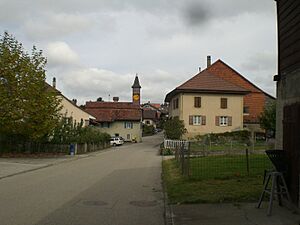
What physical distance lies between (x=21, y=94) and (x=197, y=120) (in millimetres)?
30752

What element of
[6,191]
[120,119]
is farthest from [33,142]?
[120,119]

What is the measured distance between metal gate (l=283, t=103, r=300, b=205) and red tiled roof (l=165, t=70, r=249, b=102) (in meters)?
47.3

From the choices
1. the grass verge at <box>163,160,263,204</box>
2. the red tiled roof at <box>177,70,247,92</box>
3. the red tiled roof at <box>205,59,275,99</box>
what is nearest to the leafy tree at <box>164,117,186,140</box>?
the red tiled roof at <box>177,70,247,92</box>

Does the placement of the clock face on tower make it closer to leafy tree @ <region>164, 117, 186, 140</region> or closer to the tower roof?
the tower roof

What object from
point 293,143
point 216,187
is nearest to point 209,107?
point 216,187

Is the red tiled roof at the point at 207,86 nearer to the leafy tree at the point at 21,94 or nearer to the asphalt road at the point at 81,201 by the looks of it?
the leafy tree at the point at 21,94

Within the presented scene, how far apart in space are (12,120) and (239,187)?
2223cm

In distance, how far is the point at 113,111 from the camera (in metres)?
81.2

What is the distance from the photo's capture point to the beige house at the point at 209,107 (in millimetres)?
57875

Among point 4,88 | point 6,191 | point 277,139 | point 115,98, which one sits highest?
point 115,98

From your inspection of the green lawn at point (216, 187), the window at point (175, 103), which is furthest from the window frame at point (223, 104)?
the green lawn at point (216, 187)

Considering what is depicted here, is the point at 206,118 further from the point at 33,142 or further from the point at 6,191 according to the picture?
the point at 6,191

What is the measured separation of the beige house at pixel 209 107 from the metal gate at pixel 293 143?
4722 centimetres

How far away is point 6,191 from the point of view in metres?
14.1
